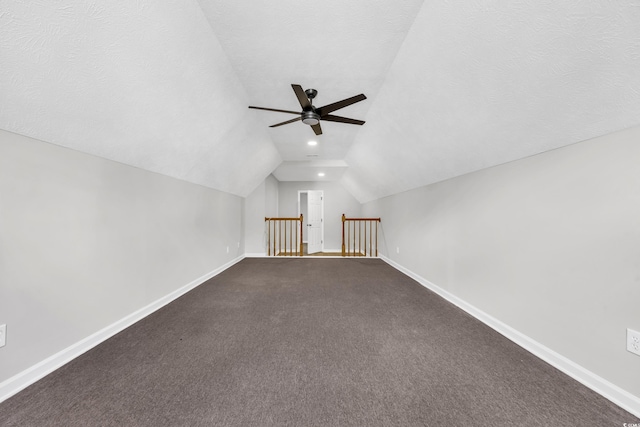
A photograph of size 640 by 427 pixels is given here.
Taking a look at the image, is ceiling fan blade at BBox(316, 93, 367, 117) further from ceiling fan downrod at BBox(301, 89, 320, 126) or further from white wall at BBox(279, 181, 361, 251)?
white wall at BBox(279, 181, 361, 251)

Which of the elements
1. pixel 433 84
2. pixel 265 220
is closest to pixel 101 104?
pixel 433 84

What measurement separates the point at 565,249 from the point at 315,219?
6.85 metres

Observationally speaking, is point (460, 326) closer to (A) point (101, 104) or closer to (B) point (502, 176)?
(B) point (502, 176)

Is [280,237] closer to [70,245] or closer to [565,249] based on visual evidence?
[70,245]

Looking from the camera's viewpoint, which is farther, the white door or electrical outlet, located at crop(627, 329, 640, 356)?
the white door

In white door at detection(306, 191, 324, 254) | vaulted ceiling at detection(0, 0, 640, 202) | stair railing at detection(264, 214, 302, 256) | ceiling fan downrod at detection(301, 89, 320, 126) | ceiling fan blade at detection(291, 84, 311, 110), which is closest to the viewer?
vaulted ceiling at detection(0, 0, 640, 202)

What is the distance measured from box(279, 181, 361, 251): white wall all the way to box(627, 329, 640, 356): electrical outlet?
733cm

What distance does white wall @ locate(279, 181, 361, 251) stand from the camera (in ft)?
28.2

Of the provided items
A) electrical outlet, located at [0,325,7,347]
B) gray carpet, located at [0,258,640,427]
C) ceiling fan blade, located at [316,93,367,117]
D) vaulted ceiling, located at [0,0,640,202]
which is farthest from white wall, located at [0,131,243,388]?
ceiling fan blade, located at [316,93,367,117]

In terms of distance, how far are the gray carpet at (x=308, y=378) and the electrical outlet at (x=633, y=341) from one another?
341 mm

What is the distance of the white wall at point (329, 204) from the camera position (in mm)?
8594

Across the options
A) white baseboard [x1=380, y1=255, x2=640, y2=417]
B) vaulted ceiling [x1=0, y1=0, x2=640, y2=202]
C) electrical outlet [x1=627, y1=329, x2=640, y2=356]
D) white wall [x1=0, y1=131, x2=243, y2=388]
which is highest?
vaulted ceiling [x1=0, y1=0, x2=640, y2=202]

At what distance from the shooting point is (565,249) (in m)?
1.66

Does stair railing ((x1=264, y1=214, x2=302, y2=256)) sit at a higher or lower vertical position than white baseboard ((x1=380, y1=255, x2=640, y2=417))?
higher
